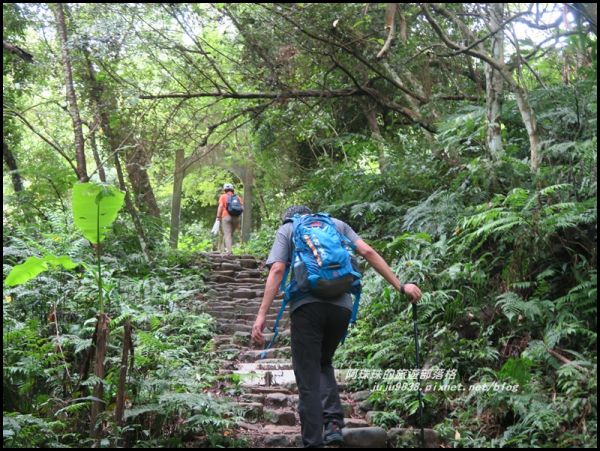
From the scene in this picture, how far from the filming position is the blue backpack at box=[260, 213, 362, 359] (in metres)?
4.35

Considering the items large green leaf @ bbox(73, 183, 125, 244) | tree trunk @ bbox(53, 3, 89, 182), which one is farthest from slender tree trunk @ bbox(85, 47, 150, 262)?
large green leaf @ bbox(73, 183, 125, 244)

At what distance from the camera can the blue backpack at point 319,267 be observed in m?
4.35

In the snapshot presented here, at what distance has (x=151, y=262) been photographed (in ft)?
37.9

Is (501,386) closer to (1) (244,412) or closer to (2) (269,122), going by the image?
(1) (244,412)

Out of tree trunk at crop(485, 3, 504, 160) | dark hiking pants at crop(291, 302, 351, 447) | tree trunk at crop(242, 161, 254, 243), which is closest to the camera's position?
dark hiking pants at crop(291, 302, 351, 447)

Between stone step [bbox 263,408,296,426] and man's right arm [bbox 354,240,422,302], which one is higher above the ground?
man's right arm [bbox 354,240,422,302]

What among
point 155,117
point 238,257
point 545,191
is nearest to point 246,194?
point 238,257

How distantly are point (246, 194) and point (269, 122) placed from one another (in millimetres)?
7746

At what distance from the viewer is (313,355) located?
439 centimetres

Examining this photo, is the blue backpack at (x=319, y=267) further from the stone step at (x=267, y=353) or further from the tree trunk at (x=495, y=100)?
the tree trunk at (x=495, y=100)

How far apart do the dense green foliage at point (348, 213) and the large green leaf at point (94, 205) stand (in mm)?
40

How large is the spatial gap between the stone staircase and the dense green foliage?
0.29 m

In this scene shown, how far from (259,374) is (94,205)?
313 centimetres

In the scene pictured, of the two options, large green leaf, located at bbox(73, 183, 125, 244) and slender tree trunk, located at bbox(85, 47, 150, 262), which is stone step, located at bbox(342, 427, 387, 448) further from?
slender tree trunk, located at bbox(85, 47, 150, 262)
